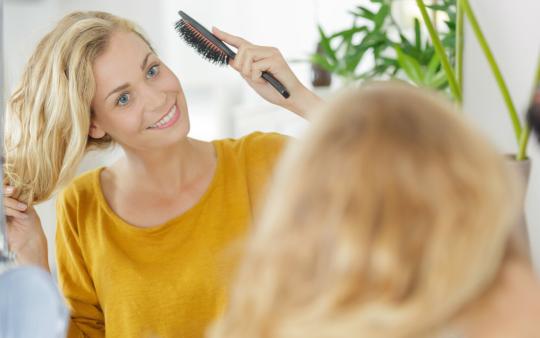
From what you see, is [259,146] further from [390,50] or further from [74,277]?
[390,50]

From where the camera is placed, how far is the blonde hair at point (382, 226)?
0.51 metres

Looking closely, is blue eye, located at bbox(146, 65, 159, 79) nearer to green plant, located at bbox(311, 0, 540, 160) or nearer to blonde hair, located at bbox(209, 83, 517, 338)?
green plant, located at bbox(311, 0, 540, 160)

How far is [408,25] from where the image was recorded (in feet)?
6.29

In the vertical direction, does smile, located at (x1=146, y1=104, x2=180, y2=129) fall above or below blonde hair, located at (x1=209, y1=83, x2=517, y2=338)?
below

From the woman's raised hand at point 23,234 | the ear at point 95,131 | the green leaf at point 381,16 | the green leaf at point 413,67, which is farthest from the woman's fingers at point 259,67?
the green leaf at point 381,16

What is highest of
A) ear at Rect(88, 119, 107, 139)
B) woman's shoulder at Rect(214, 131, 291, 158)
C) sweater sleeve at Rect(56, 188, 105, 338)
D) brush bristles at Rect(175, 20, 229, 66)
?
brush bristles at Rect(175, 20, 229, 66)

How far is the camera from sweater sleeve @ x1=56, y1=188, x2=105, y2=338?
122 centimetres

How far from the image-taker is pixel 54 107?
1.19 m

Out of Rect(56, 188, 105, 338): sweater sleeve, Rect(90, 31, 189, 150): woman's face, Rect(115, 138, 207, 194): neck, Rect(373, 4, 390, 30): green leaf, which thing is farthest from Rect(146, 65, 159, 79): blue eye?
Rect(373, 4, 390, 30): green leaf

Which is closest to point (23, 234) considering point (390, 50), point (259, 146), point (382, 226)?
point (259, 146)

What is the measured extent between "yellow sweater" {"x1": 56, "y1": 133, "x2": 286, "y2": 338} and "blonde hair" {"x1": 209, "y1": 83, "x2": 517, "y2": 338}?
63 cm

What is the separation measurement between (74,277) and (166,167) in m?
0.21

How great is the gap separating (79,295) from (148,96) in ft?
1.01

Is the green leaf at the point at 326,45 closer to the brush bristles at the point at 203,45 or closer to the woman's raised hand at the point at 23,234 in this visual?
the brush bristles at the point at 203,45
